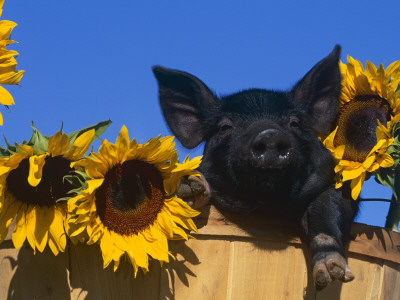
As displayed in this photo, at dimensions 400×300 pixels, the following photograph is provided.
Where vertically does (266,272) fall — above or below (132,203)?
below

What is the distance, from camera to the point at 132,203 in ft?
10.8

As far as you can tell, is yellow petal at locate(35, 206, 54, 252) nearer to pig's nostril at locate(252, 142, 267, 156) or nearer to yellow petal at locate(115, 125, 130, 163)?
yellow petal at locate(115, 125, 130, 163)

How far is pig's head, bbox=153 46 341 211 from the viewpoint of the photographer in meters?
3.69

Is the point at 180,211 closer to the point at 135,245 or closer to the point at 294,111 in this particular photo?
the point at 135,245

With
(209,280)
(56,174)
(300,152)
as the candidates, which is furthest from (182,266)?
(300,152)

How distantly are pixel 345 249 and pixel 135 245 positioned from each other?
1248 millimetres

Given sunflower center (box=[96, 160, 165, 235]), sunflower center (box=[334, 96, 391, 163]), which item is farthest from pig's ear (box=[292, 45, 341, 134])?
sunflower center (box=[96, 160, 165, 235])

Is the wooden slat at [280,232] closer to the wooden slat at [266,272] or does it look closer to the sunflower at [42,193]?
the wooden slat at [266,272]

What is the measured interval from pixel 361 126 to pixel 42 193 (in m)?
2.17

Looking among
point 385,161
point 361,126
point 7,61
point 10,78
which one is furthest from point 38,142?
point 361,126

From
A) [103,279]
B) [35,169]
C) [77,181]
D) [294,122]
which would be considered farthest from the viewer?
[294,122]

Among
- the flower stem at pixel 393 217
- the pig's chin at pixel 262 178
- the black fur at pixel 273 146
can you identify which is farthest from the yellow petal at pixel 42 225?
the flower stem at pixel 393 217

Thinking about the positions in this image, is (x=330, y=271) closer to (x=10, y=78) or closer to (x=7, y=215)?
(x=7, y=215)

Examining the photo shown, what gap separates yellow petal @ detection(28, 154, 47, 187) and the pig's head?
1127 millimetres
